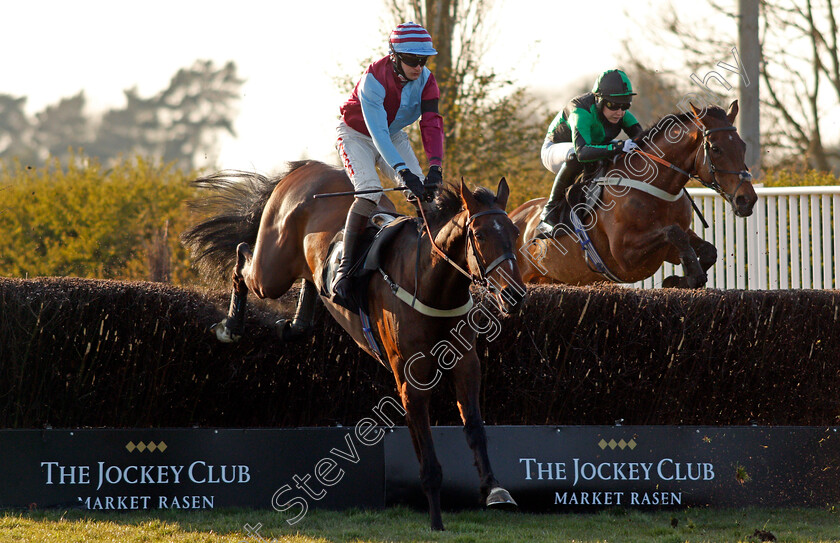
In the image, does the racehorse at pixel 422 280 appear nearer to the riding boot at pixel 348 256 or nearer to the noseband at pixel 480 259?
the noseband at pixel 480 259

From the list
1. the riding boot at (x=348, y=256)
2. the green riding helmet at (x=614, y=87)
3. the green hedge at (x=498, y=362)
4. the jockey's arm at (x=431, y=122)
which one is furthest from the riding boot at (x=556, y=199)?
the riding boot at (x=348, y=256)

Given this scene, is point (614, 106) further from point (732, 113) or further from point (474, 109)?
point (474, 109)

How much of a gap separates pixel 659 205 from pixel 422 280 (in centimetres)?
296

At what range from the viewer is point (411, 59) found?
5086 millimetres

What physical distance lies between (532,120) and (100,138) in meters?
25.9

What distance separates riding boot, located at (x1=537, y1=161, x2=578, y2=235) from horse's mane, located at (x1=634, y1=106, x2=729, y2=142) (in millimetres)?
558

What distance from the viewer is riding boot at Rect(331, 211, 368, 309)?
4996mm

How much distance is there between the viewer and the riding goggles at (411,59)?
5070 millimetres

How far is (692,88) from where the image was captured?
1975 cm

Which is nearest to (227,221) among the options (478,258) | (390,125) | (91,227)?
(390,125)

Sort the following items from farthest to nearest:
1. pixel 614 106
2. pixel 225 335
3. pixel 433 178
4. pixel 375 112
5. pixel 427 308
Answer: pixel 614 106, pixel 225 335, pixel 375 112, pixel 433 178, pixel 427 308

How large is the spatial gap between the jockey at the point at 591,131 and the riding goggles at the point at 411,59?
90.8 inches

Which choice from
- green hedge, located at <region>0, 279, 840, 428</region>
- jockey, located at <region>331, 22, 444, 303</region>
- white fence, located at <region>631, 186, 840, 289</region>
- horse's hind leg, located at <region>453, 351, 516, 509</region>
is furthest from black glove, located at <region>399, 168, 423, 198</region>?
white fence, located at <region>631, 186, 840, 289</region>

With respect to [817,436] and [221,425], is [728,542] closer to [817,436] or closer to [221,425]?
[817,436]
